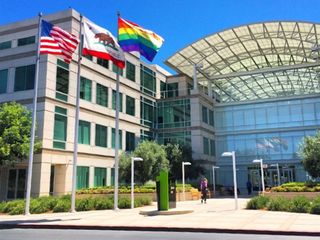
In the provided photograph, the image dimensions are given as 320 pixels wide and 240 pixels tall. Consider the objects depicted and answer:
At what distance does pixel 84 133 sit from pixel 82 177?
4.23 meters

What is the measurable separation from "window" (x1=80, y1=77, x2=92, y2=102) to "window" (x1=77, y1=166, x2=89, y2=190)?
22.6ft

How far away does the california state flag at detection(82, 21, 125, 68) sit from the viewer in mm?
19891

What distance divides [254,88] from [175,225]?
53.6 metres

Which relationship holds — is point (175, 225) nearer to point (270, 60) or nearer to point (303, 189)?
point (303, 189)

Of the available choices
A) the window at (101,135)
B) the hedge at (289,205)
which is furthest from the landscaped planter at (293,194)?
the window at (101,135)

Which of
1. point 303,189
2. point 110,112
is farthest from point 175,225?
point 110,112

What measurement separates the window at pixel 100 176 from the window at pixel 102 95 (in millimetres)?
6860

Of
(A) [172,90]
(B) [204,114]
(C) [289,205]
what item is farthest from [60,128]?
(A) [172,90]

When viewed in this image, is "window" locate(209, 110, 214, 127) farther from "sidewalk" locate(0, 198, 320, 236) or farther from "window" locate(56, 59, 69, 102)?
"sidewalk" locate(0, 198, 320, 236)

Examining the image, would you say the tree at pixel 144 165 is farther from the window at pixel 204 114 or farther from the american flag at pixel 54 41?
the american flag at pixel 54 41

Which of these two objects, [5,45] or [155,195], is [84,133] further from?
[5,45]

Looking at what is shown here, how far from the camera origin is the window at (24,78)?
3349 centimetres

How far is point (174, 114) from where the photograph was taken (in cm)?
5009

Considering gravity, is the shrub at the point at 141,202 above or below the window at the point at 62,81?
below
